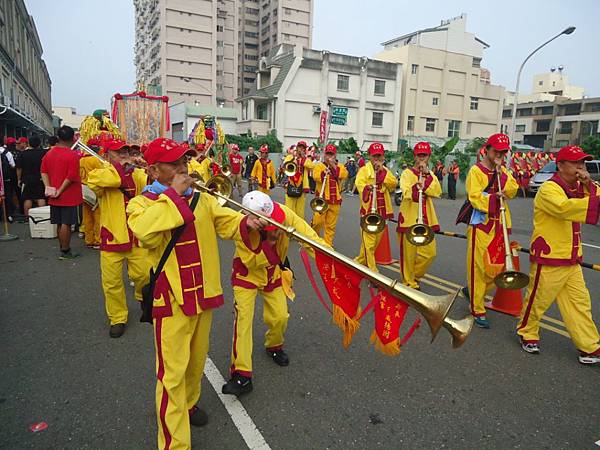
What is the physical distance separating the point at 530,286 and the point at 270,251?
9.23 ft

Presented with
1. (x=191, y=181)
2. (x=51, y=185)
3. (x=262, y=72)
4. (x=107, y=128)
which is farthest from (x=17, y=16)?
(x=191, y=181)

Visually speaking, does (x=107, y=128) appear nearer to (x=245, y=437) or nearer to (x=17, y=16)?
(x=245, y=437)

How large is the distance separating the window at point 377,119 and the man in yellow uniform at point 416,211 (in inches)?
1543

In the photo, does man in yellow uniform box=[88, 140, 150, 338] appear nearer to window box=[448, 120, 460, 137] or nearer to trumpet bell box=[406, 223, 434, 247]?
trumpet bell box=[406, 223, 434, 247]

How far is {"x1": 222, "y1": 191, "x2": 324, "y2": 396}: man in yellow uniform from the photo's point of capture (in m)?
3.18

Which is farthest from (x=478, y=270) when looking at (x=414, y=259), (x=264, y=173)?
(x=264, y=173)

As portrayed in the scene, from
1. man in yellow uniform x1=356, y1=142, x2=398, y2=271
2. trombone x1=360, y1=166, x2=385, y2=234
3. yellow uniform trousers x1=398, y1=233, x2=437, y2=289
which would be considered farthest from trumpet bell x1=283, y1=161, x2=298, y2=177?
yellow uniform trousers x1=398, y1=233, x2=437, y2=289

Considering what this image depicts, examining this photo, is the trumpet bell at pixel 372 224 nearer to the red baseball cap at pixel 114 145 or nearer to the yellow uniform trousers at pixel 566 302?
the yellow uniform trousers at pixel 566 302

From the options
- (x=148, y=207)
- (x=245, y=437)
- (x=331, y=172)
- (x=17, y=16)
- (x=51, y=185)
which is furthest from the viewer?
Result: (x=17, y=16)

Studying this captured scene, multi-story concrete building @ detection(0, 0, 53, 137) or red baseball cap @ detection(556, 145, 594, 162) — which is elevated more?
multi-story concrete building @ detection(0, 0, 53, 137)

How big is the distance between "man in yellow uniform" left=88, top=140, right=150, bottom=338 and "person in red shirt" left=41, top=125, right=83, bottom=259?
2352 millimetres

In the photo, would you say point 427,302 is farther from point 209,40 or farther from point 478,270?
point 209,40

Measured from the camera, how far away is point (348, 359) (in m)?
3.98

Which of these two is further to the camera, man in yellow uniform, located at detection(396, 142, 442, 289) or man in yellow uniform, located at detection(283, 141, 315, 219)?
man in yellow uniform, located at detection(283, 141, 315, 219)
